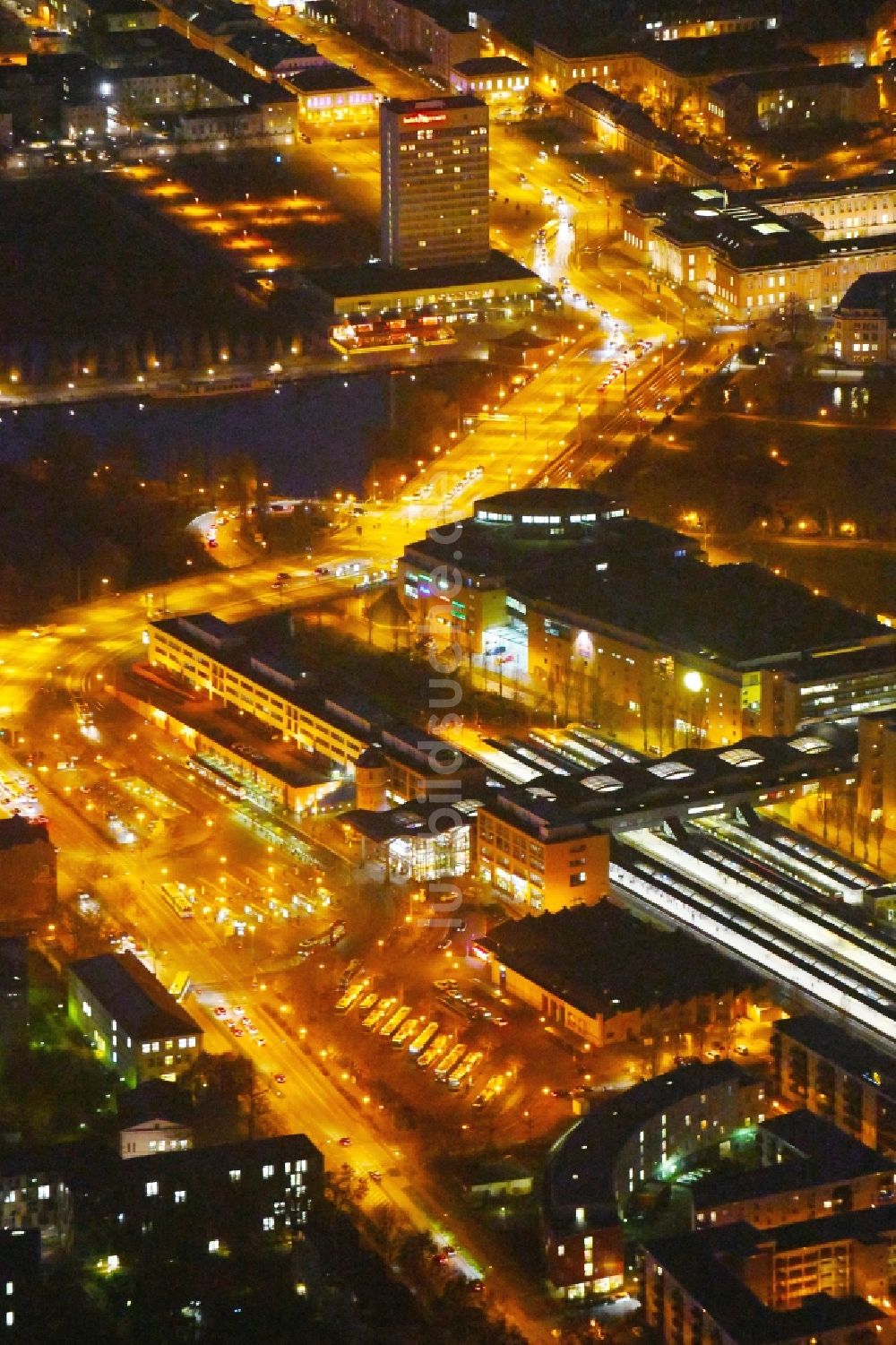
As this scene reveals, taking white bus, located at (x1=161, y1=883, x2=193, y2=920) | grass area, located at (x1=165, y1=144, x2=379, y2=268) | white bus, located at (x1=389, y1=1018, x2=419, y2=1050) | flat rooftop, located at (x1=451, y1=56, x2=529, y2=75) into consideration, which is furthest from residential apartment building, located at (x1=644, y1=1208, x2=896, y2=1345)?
flat rooftop, located at (x1=451, y1=56, x2=529, y2=75)

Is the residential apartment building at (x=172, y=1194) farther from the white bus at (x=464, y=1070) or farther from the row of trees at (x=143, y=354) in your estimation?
the row of trees at (x=143, y=354)

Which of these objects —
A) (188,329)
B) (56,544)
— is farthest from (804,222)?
(56,544)

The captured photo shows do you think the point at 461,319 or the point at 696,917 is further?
the point at 461,319

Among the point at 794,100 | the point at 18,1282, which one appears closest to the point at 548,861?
the point at 18,1282

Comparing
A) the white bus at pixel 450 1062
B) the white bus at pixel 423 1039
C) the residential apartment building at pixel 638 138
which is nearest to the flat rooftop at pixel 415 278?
the residential apartment building at pixel 638 138

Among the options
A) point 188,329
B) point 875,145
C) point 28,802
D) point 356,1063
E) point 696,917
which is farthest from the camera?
point 875,145

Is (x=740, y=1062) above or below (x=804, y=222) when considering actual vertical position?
below

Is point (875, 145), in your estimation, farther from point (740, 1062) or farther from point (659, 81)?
point (740, 1062)
